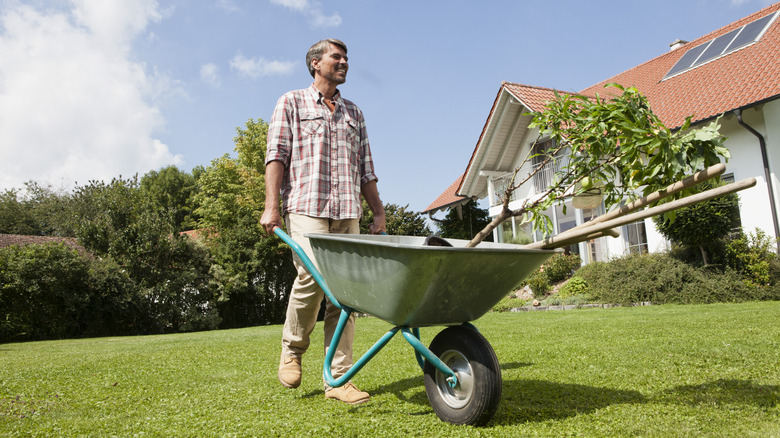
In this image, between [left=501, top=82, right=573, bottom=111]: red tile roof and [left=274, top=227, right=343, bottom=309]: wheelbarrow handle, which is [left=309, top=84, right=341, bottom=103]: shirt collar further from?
[left=501, top=82, right=573, bottom=111]: red tile roof

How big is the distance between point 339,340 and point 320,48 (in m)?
1.71

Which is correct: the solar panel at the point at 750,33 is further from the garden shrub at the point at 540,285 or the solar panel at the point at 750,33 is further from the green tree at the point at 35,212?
the green tree at the point at 35,212

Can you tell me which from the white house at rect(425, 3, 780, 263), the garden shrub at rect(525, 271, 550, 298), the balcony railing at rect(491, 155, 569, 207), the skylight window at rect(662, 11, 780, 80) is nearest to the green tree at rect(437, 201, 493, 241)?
the white house at rect(425, 3, 780, 263)

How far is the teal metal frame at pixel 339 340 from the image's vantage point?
223 cm

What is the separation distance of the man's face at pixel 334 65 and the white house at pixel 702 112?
8696mm

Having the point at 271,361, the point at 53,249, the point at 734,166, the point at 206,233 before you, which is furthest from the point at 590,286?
the point at 206,233

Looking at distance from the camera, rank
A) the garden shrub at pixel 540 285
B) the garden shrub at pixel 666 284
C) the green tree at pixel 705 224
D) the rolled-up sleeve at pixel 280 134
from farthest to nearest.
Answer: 1. the garden shrub at pixel 540 285
2. the green tree at pixel 705 224
3. the garden shrub at pixel 666 284
4. the rolled-up sleeve at pixel 280 134

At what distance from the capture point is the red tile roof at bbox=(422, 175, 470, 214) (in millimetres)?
20234

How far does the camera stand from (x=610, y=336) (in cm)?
486

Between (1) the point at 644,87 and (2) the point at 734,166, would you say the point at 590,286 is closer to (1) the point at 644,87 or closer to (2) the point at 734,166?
(2) the point at 734,166

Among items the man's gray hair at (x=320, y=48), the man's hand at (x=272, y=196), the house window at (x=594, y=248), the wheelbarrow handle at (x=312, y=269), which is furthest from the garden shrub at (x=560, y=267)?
the wheelbarrow handle at (x=312, y=269)

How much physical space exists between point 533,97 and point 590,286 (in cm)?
620

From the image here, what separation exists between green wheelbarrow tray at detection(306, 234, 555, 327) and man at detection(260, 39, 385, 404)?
22.0 inches

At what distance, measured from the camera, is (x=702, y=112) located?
12.1 meters
